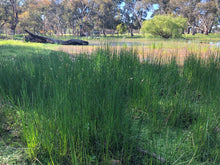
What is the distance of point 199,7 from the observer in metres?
28.6

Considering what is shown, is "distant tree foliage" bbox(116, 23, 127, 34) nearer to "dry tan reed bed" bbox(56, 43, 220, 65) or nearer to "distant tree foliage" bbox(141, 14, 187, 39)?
"distant tree foliage" bbox(141, 14, 187, 39)

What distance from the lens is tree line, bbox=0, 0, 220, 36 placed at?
97.3 feet

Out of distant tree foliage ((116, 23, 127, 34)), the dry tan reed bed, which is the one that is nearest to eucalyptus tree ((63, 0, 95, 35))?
distant tree foliage ((116, 23, 127, 34))

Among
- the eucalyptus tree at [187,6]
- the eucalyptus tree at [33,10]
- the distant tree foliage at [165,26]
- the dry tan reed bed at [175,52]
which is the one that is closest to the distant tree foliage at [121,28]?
the eucalyptus tree at [187,6]

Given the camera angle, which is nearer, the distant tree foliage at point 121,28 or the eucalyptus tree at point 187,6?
the eucalyptus tree at point 187,6

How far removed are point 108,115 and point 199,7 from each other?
32.0 m

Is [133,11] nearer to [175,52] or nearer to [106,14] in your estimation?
[106,14]

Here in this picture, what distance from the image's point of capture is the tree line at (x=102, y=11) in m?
29.7

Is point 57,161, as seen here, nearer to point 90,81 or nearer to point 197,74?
point 90,81

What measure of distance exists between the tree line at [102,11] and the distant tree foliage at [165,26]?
1165 cm

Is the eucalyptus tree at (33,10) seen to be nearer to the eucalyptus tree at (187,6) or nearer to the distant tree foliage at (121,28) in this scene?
the distant tree foliage at (121,28)

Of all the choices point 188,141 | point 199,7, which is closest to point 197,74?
point 188,141

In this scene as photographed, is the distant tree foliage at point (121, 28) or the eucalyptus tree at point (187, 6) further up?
A: the eucalyptus tree at point (187, 6)

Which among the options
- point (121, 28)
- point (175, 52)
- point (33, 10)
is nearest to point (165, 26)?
point (175, 52)
